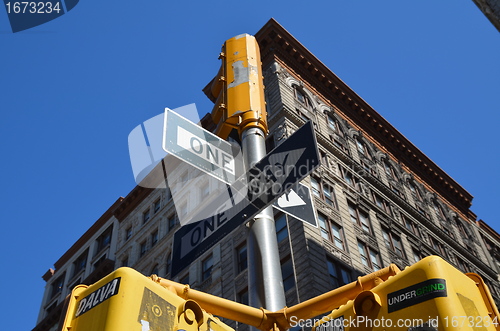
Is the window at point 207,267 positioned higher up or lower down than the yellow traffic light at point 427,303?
higher up

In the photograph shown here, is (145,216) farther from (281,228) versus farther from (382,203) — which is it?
(281,228)

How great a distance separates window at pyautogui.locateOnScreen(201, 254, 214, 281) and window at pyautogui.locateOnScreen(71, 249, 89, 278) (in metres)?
19.0

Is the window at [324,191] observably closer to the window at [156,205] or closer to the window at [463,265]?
the window at [463,265]

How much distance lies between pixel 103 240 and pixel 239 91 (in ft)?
146

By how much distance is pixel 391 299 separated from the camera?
296cm

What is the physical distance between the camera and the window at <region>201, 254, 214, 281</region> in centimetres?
3114

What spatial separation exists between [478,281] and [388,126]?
4538cm

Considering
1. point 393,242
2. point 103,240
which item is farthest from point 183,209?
point 393,242

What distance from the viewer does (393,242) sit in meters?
34.7

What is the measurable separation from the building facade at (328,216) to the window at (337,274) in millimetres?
69

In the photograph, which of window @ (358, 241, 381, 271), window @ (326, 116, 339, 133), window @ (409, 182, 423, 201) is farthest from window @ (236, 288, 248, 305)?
window @ (409, 182, 423, 201)

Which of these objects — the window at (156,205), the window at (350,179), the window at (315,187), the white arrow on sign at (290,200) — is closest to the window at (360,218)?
the window at (350,179)

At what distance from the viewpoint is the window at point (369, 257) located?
2956 cm

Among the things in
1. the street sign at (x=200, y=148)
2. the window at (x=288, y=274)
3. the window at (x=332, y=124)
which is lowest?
the street sign at (x=200, y=148)
